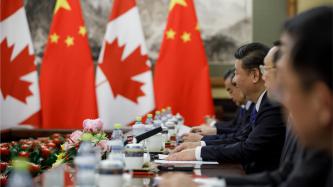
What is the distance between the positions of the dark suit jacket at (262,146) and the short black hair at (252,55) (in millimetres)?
653

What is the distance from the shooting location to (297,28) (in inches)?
64.1

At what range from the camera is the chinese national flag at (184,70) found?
26.5 ft

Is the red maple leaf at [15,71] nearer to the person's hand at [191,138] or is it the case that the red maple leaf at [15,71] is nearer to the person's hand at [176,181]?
the person's hand at [191,138]

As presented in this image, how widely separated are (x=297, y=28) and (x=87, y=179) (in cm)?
90

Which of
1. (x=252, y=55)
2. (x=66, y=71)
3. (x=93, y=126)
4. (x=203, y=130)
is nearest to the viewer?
(x=93, y=126)

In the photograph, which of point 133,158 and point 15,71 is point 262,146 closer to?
point 133,158

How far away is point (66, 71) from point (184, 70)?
1.62 metres

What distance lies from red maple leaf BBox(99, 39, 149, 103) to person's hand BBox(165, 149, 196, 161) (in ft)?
13.7

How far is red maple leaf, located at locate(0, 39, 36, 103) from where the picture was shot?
7.24 m

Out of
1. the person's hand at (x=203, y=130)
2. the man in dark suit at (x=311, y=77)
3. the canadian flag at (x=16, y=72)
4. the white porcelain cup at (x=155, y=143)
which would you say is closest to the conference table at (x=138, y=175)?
the white porcelain cup at (x=155, y=143)

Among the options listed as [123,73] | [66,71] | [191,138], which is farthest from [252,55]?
[66,71]

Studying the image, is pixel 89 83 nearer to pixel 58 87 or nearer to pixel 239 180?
pixel 58 87

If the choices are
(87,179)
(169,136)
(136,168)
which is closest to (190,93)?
(169,136)

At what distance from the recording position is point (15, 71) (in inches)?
288
